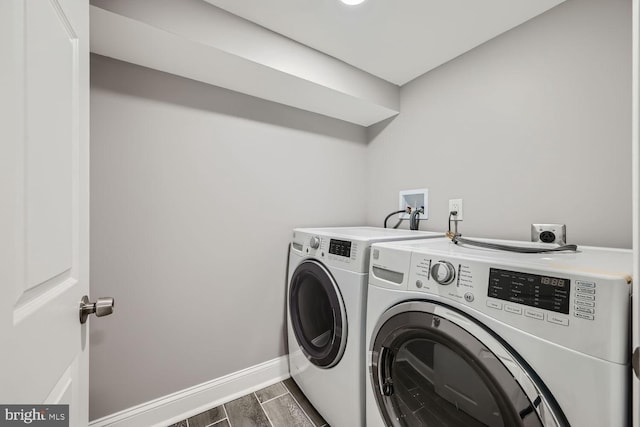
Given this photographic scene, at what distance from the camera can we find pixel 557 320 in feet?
1.78

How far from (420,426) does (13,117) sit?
130cm

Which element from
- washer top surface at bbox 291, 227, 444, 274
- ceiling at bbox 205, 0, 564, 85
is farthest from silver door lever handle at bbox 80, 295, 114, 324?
ceiling at bbox 205, 0, 564, 85

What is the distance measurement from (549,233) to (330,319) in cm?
114

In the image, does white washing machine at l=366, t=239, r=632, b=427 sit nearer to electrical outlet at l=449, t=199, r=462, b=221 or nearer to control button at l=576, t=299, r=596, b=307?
control button at l=576, t=299, r=596, b=307

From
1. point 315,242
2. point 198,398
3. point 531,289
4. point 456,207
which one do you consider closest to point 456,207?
point 456,207

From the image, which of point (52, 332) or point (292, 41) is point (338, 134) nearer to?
point (292, 41)

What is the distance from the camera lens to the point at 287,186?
5.72ft

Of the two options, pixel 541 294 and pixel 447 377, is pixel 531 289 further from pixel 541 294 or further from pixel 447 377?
pixel 447 377

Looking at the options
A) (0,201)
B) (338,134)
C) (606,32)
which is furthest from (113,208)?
(606,32)

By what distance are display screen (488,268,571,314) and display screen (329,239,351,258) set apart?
1.87ft

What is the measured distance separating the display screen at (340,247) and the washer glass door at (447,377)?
322mm

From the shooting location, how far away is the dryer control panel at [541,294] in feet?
1.58

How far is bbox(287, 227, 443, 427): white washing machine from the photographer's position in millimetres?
1045

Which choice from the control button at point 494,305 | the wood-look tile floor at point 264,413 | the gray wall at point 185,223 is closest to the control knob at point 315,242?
the gray wall at point 185,223
